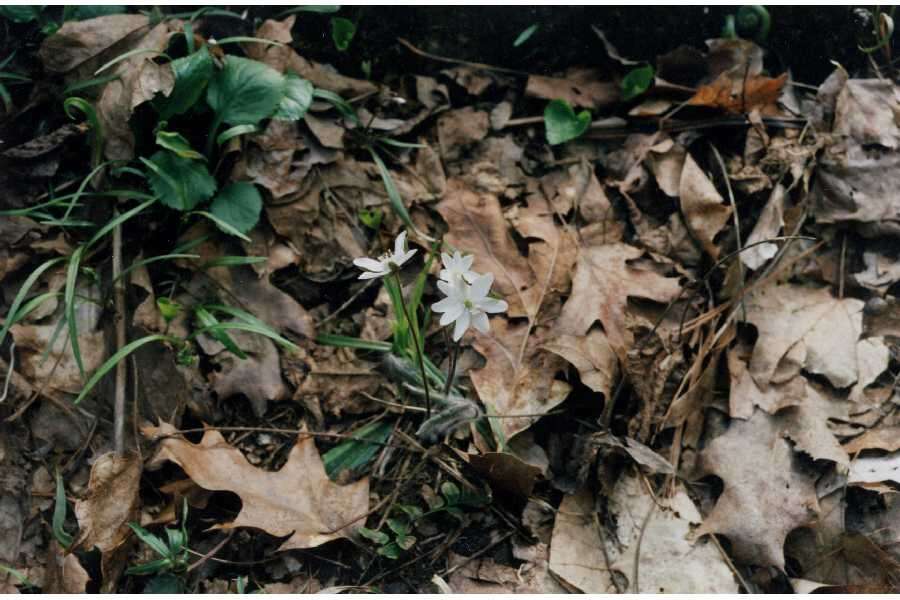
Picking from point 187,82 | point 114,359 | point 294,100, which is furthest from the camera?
point 294,100

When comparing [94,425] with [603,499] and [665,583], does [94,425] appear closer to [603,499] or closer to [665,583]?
[603,499]

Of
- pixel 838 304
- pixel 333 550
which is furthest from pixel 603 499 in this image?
pixel 838 304

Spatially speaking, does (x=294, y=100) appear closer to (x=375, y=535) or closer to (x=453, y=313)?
(x=453, y=313)

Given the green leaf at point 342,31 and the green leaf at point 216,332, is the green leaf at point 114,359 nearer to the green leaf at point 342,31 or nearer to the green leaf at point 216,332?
the green leaf at point 216,332

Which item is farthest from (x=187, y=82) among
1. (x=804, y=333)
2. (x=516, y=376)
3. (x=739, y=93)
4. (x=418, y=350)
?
(x=804, y=333)

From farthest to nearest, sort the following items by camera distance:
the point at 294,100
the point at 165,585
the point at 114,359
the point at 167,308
Answer: the point at 294,100 < the point at 167,308 < the point at 114,359 < the point at 165,585

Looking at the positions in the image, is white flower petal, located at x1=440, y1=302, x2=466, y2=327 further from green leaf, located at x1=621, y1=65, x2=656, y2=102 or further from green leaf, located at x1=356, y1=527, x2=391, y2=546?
green leaf, located at x1=621, y1=65, x2=656, y2=102

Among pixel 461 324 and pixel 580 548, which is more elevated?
pixel 461 324
